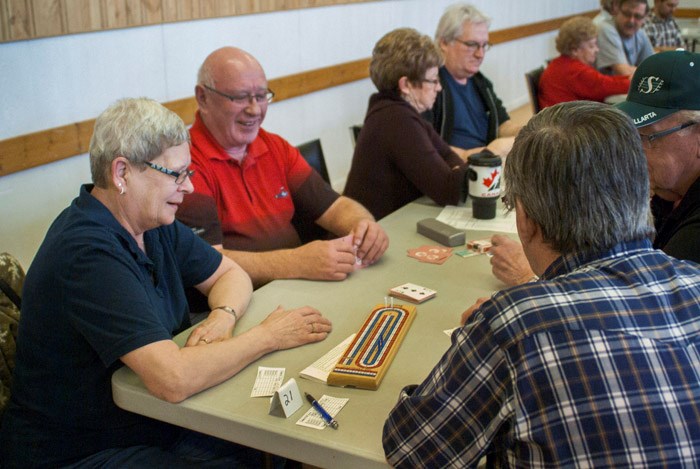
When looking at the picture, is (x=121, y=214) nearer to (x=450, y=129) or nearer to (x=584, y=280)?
(x=584, y=280)

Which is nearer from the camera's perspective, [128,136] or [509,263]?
[128,136]

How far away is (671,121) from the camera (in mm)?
2021

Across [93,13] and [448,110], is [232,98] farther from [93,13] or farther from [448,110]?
A: [448,110]

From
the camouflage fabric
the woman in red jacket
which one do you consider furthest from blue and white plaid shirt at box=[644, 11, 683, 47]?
the camouflage fabric

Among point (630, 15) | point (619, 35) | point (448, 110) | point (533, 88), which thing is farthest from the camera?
point (619, 35)

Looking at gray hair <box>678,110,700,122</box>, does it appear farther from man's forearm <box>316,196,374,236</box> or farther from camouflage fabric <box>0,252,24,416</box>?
camouflage fabric <box>0,252,24,416</box>

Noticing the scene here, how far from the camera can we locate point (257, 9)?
4258 mm

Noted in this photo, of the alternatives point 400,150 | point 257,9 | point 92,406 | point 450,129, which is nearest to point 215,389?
point 92,406

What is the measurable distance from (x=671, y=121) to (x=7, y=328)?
181 centimetres

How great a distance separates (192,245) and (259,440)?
768mm

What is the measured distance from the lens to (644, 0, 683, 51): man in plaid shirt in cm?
753

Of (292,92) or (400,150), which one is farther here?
(292,92)

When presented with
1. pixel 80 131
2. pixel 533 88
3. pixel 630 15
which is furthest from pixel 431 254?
pixel 630 15

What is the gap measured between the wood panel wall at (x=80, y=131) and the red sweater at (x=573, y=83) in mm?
1271
